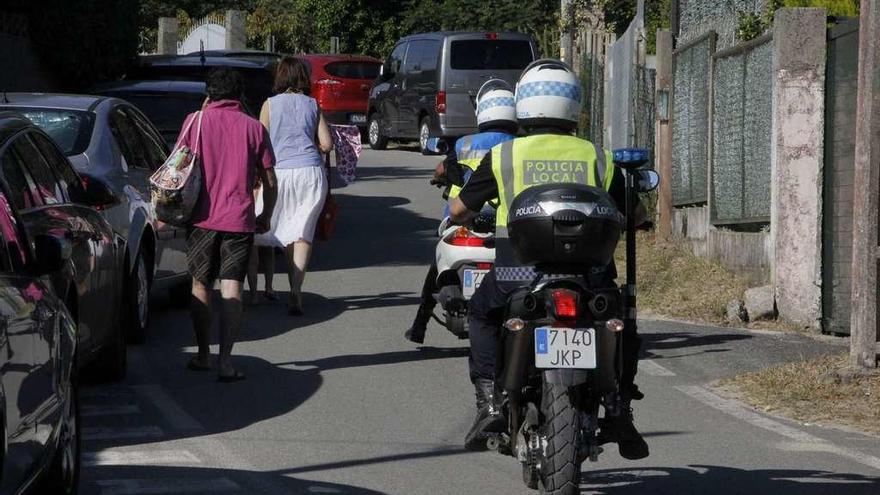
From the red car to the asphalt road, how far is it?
19.3 m

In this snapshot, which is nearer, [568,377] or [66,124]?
[568,377]

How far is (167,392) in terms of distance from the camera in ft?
31.6

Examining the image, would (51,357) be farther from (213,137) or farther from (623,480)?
(213,137)

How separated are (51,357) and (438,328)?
6072 millimetres

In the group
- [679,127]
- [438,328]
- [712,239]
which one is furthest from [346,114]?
[438,328]

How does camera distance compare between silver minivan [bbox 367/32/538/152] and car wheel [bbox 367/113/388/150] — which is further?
car wheel [bbox 367/113/388/150]

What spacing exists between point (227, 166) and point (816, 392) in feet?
11.8

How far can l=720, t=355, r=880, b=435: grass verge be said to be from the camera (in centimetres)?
922

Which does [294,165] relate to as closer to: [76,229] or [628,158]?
[76,229]

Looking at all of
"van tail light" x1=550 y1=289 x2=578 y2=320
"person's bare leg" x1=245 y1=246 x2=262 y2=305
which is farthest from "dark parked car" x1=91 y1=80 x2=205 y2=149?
"van tail light" x1=550 y1=289 x2=578 y2=320

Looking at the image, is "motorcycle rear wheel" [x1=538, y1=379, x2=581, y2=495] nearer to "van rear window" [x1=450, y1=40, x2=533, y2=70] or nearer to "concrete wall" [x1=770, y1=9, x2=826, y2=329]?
"concrete wall" [x1=770, y1=9, x2=826, y2=329]

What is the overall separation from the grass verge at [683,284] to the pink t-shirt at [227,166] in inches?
163

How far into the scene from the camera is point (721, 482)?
7.46 metres

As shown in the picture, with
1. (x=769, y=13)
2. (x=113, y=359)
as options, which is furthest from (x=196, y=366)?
(x=769, y=13)
